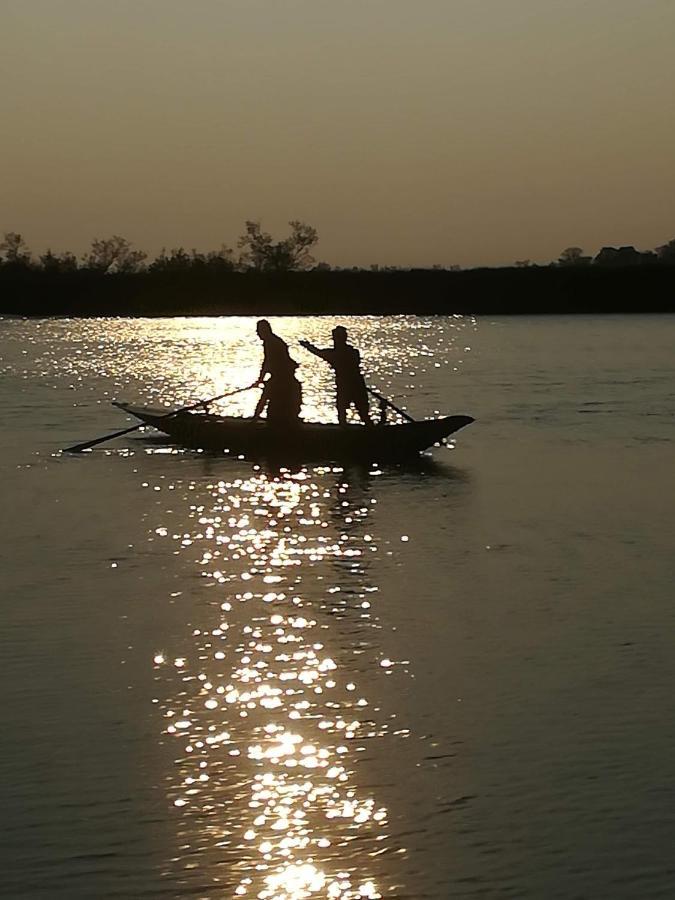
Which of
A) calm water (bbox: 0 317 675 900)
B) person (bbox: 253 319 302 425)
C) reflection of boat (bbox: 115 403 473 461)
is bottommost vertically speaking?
calm water (bbox: 0 317 675 900)

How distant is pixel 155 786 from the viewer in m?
8.92

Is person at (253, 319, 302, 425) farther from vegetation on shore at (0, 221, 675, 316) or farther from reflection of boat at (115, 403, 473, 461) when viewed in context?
vegetation on shore at (0, 221, 675, 316)

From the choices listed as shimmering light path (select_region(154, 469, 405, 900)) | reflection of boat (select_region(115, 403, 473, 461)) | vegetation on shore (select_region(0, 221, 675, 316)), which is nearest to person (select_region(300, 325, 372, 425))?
reflection of boat (select_region(115, 403, 473, 461))

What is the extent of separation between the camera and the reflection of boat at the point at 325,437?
2508 cm

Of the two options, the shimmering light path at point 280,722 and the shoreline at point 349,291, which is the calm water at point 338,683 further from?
the shoreline at point 349,291

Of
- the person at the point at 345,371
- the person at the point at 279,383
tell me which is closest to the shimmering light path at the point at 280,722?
the person at the point at 279,383

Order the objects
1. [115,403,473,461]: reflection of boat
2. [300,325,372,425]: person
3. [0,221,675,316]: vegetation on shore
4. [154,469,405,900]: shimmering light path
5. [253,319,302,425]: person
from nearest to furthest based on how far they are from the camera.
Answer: [154,469,405,900]: shimmering light path → [115,403,473,461]: reflection of boat → [253,319,302,425]: person → [300,325,372,425]: person → [0,221,675,316]: vegetation on shore

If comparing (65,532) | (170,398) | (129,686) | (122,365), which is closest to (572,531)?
(65,532)

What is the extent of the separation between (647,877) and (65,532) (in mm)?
11900

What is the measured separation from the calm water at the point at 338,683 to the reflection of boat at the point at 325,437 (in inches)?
17.9

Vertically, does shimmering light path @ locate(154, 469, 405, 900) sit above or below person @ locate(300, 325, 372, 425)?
below

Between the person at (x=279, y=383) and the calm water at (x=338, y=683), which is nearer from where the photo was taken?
the calm water at (x=338, y=683)

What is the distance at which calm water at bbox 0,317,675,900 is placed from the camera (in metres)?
7.92

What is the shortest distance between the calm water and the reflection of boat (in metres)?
0.46
